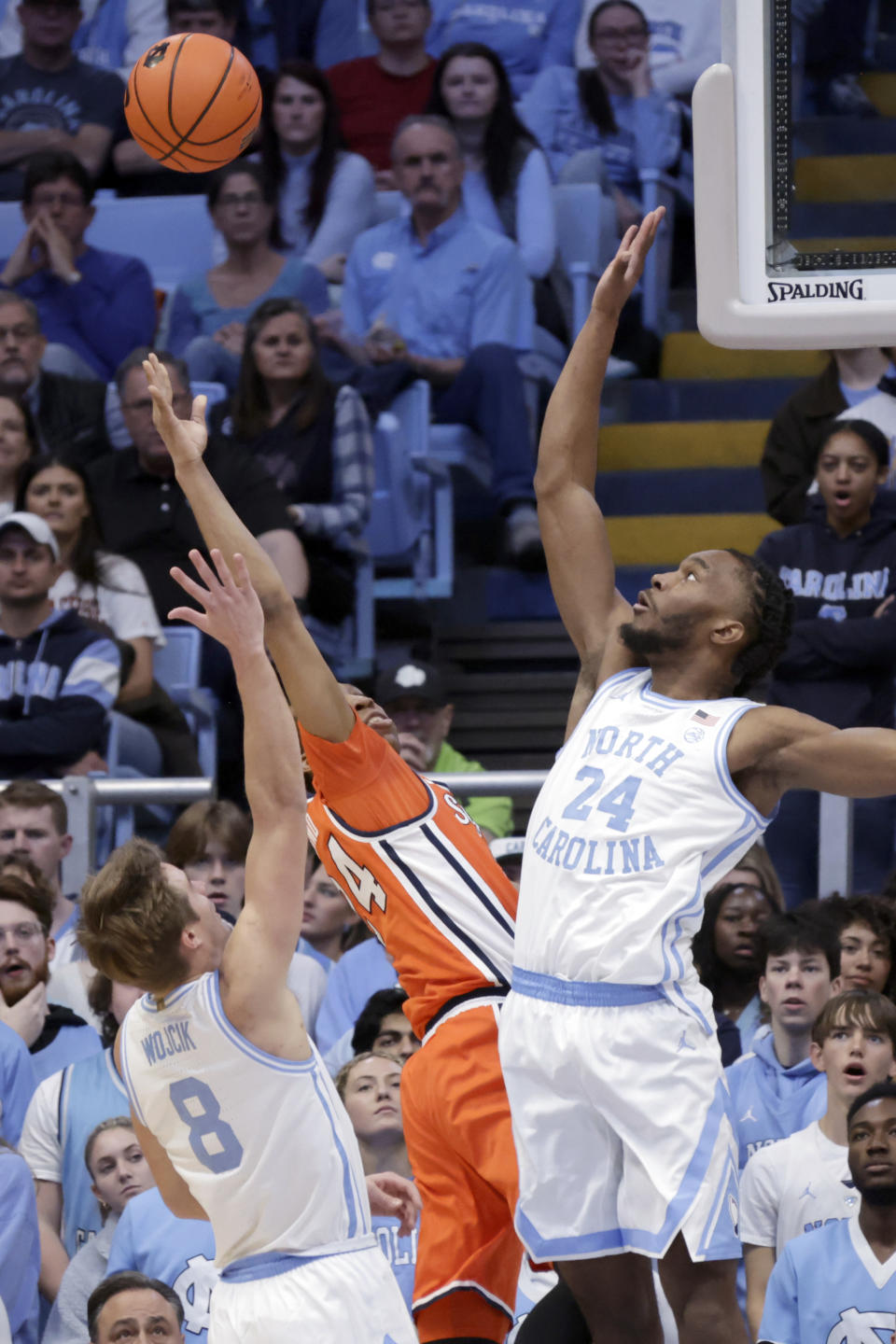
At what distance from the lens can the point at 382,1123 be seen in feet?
18.0

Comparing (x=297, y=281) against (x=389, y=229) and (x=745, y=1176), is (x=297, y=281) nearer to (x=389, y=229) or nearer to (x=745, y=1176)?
(x=389, y=229)

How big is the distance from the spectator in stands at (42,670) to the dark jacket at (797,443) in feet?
9.94

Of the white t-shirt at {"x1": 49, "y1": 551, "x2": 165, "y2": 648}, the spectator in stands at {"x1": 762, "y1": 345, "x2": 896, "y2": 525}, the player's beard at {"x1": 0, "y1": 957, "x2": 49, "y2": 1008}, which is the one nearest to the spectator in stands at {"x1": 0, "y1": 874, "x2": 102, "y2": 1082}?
the player's beard at {"x1": 0, "y1": 957, "x2": 49, "y2": 1008}

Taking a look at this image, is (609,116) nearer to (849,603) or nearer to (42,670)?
(849,603)

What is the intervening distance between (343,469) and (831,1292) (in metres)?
4.99

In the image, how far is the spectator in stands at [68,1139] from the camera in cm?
568

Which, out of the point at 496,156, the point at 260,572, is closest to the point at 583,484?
the point at 260,572

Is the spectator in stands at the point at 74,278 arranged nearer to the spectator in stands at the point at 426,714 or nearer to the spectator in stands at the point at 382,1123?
the spectator in stands at the point at 426,714

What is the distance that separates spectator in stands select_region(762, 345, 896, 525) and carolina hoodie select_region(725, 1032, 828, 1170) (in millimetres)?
3251

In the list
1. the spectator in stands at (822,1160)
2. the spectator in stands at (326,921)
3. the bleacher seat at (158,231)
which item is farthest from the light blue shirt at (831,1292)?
the bleacher seat at (158,231)

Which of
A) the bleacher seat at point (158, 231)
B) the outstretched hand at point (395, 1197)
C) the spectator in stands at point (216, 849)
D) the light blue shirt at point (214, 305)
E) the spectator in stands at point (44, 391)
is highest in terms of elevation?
the bleacher seat at point (158, 231)

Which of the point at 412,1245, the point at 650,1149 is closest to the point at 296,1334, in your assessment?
the point at 650,1149

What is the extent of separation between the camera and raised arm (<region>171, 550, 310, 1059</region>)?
3.54 metres

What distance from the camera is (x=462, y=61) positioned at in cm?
1049
